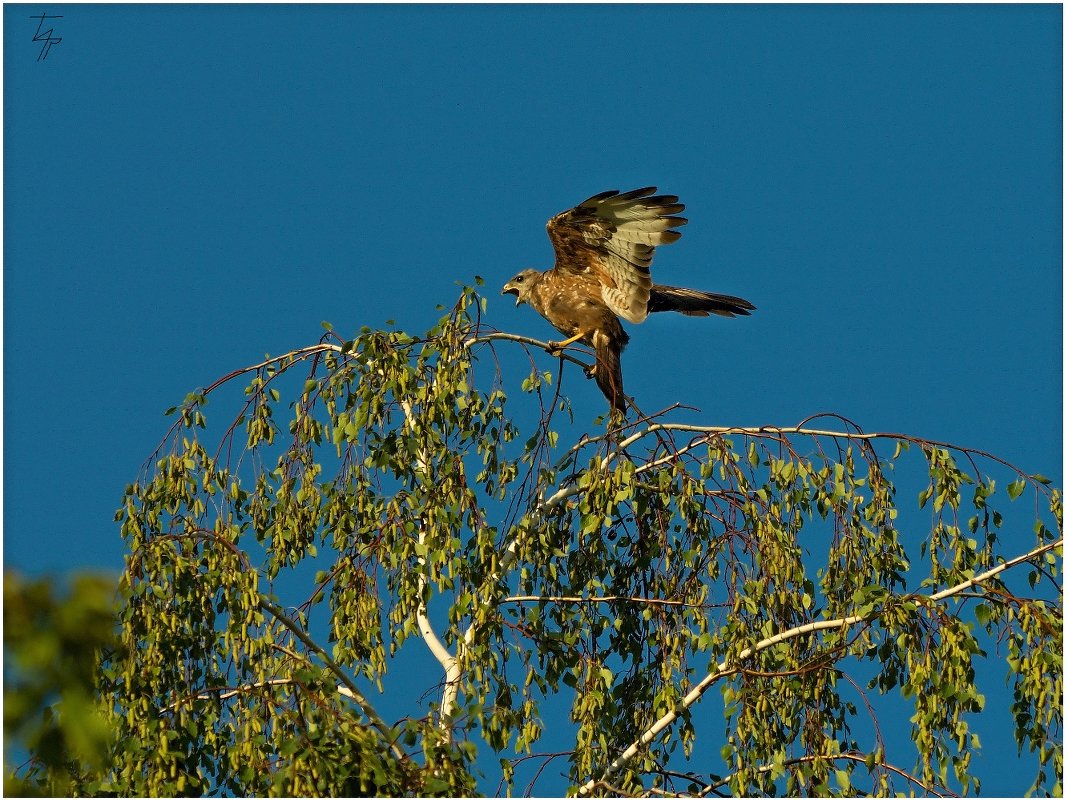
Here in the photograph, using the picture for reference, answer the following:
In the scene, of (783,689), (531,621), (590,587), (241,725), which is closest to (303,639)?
(241,725)

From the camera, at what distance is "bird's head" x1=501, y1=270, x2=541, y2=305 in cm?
942

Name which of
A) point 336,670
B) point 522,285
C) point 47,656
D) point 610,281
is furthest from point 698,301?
point 47,656

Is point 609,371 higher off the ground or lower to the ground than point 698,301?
lower

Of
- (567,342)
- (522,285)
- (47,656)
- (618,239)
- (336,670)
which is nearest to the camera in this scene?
(47,656)

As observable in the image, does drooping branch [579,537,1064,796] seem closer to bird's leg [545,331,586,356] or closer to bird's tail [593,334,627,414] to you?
bird's tail [593,334,627,414]

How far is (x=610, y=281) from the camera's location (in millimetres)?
8664

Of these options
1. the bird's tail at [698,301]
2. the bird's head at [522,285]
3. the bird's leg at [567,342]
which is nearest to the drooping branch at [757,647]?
the bird's leg at [567,342]

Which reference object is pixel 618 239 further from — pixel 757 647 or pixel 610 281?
pixel 757 647

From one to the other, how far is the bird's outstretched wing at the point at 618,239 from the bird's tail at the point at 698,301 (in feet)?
1.74

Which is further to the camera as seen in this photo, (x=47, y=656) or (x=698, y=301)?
(x=698, y=301)

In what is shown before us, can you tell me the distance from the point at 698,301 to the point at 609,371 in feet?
3.47

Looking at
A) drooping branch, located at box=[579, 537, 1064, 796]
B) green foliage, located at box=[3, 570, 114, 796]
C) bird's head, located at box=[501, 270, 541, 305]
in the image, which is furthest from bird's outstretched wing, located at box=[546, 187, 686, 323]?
green foliage, located at box=[3, 570, 114, 796]

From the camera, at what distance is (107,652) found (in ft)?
17.3

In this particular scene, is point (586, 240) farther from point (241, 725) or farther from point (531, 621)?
point (241, 725)
